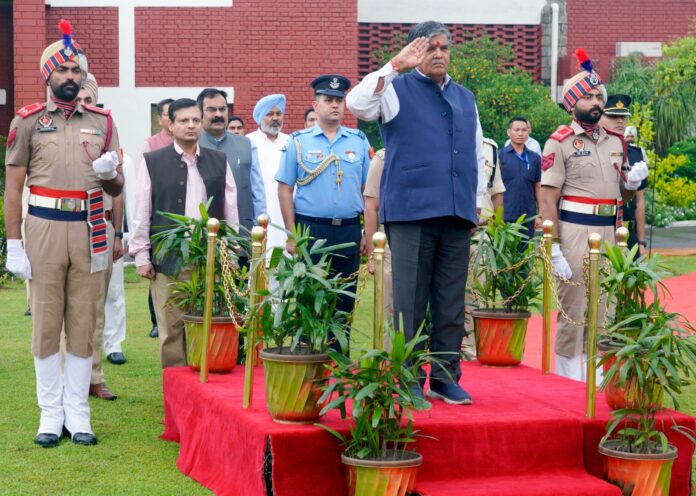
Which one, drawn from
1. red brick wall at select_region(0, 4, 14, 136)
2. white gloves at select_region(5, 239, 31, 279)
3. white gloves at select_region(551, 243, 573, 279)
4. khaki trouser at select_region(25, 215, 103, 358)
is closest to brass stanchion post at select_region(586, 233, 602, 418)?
white gloves at select_region(551, 243, 573, 279)

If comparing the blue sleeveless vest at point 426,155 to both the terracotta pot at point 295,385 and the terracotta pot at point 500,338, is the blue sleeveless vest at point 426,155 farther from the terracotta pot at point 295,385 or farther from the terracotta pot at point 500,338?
the terracotta pot at point 500,338

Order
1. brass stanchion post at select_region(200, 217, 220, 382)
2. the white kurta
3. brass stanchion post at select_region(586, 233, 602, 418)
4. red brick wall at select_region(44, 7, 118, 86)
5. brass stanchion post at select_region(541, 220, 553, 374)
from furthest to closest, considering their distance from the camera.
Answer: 1. red brick wall at select_region(44, 7, 118, 86)
2. the white kurta
3. brass stanchion post at select_region(541, 220, 553, 374)
4. brass stanchion post at select_region(200, 217, 220, 382)
5. brass stanchion post at select_region(586, 233, 602, 418)

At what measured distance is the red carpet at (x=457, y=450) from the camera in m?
5.09

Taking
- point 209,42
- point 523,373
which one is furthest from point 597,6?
point 523,373

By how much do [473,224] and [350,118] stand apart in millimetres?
13089

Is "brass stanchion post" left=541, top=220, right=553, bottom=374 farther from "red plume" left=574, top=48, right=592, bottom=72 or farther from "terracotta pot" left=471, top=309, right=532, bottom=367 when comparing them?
"red plume" left=574, top=48, right=592, bottom=72

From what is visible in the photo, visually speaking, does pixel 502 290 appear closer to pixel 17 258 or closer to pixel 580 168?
pixel 580 168

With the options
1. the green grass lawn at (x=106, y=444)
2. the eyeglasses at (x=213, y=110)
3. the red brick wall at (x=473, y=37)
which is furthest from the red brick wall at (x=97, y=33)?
the eyeglasses at (x=213, y=110)

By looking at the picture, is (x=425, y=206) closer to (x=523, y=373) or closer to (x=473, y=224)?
(x=473, y=224)

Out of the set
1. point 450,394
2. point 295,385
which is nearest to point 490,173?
point 450,394

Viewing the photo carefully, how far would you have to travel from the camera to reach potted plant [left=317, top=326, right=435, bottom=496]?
4.86 metres

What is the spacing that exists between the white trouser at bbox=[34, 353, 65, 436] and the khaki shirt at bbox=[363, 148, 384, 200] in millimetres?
2302

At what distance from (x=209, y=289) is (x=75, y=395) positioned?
3.21 feet

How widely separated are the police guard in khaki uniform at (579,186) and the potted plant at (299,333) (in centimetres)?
238
